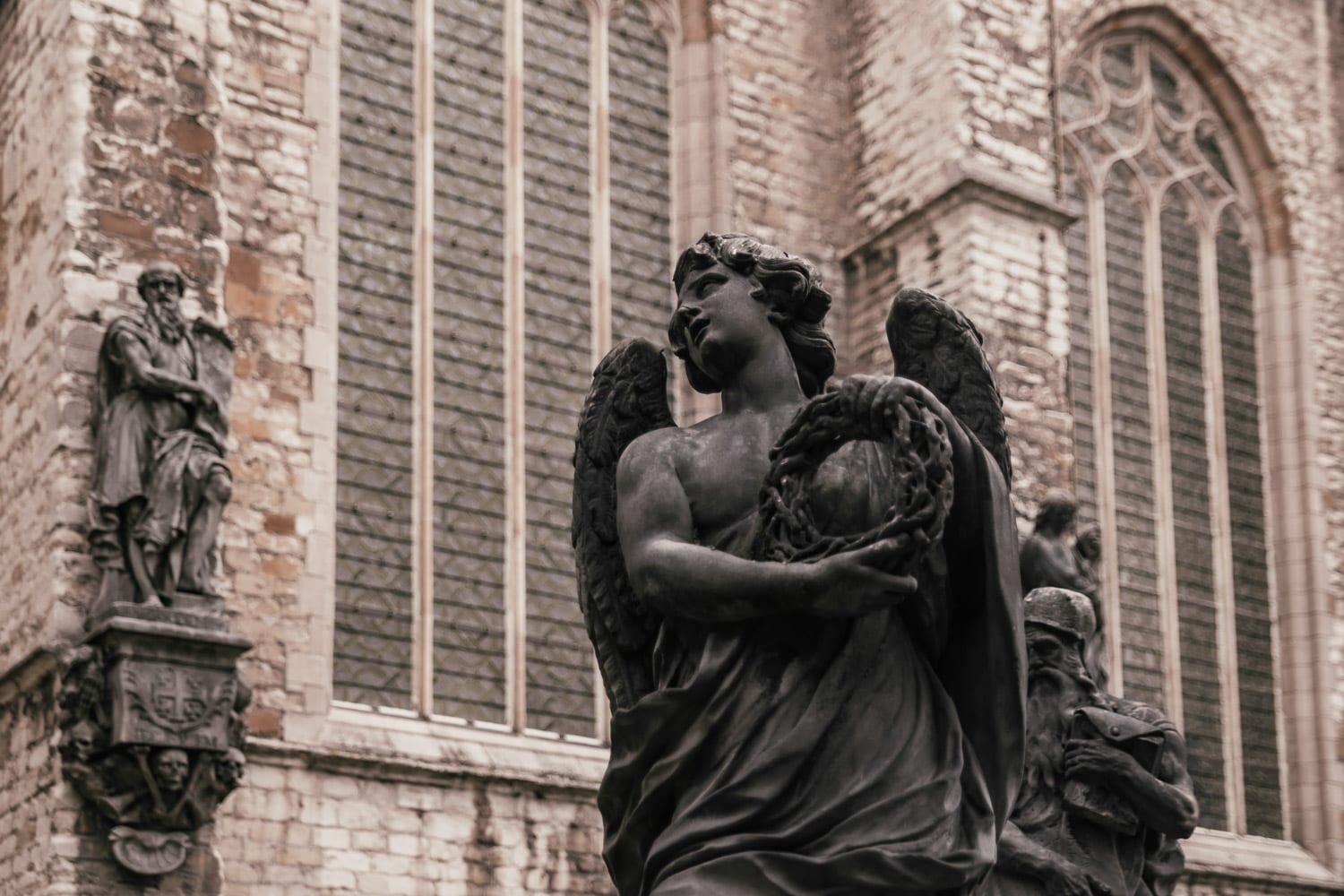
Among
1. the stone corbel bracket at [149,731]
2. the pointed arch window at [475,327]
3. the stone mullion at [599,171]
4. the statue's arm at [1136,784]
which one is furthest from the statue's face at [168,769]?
the statue's arm at [1136,784]

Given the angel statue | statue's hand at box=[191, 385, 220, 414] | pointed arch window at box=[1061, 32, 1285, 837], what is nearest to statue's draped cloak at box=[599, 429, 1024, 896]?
the angel statue

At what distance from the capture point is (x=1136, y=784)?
16.8 feet

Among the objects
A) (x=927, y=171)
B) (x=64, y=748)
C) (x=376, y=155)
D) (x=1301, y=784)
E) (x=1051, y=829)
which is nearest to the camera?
(x=1051, y=829)

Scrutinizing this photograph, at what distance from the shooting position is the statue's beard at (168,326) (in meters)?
11.4

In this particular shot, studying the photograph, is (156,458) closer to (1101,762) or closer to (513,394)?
(513,394)

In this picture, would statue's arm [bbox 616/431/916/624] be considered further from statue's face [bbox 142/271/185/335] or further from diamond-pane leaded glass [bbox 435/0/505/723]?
diamond-pane leaded glass [bbox 435/0/505/723]

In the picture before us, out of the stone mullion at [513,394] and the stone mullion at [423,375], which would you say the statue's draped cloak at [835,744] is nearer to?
the stone mullion at [423,375]

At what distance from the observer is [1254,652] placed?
18703 millimetres

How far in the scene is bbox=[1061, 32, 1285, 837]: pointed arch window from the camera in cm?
1806

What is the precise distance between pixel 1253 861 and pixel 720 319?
605 inches

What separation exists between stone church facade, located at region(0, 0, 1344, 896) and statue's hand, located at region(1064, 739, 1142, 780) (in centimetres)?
688

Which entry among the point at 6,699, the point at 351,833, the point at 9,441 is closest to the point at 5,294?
the point at 9,441

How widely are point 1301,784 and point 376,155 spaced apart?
9384 mm

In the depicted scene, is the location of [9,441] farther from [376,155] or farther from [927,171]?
[927,171]
